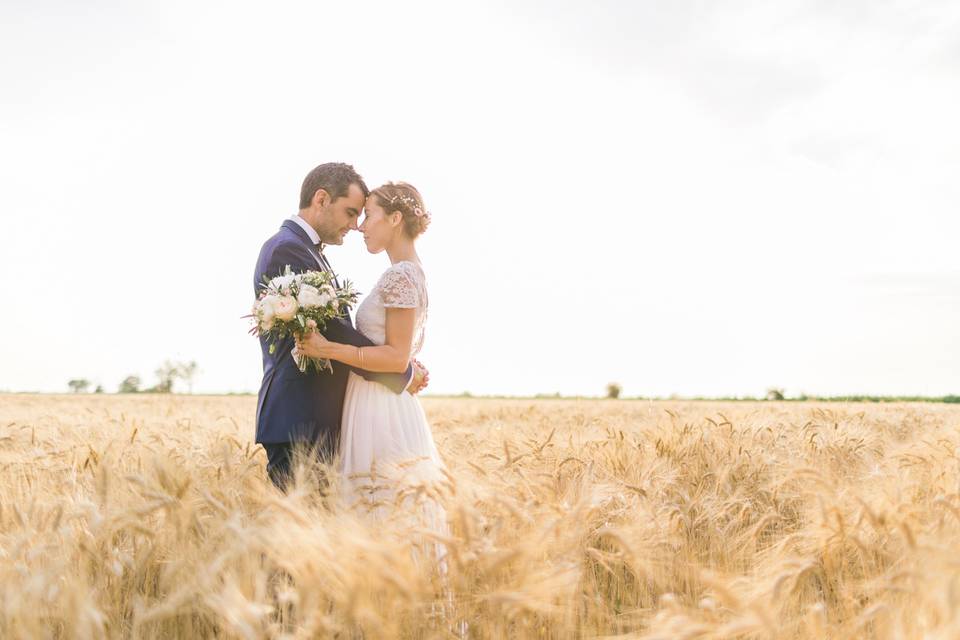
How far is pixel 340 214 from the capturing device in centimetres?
409

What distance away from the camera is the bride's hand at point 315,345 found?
11.5 ft

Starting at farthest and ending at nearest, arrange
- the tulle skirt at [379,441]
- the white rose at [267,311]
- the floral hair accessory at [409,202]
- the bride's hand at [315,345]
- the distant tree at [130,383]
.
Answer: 1. the distant tree at [130,383]
2. the floral hair accessory at [409,202]
3. the bride's hand at [315,345]
4. the white rose at [267,311]
5. the tulle skirt at [379,441]

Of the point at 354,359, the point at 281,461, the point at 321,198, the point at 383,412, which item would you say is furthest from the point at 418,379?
the point at 321,198

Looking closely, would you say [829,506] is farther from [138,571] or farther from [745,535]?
[138,571]

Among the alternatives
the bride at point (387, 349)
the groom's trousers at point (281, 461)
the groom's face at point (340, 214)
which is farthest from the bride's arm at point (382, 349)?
the groom's face at point (340, 214)

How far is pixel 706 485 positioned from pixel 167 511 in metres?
3.18

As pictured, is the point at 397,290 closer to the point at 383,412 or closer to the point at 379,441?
the point at 383,412

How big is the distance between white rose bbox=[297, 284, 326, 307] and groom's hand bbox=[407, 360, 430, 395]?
0.83 meters

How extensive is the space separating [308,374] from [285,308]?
563mm

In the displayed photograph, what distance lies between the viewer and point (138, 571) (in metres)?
2.58

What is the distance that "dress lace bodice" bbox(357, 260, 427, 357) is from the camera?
145 inches

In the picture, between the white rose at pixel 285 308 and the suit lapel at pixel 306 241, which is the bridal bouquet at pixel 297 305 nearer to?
the white rose at pixel 285 308

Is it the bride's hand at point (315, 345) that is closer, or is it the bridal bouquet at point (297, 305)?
the bridal bouquet at point (297, 305)

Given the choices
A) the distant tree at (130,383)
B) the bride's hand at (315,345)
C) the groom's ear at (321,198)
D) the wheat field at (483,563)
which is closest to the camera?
the wheat field at (483,563)
